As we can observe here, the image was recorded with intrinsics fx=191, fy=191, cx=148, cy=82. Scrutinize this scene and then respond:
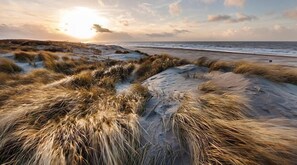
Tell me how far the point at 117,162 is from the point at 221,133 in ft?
3.61

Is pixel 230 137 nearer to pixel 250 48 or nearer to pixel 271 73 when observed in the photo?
pixel 271 73

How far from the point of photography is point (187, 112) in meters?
2.50

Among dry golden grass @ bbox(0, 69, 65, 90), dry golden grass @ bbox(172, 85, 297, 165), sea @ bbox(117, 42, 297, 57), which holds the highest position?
dry golden grass @ bbox(172, 85, 297, 165)

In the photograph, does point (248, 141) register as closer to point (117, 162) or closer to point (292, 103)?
point (117, 162)

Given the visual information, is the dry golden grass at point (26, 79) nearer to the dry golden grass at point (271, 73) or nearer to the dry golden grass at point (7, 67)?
the dry golden grass at point (7, 67)

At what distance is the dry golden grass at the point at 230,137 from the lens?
1621 mm

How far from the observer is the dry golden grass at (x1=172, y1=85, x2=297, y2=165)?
1621 millimetres

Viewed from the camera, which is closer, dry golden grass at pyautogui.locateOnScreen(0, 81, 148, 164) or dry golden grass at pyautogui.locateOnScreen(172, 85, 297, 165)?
dry golden grass at pyautogui.locateOnScreen(172, 85, 297, 165)

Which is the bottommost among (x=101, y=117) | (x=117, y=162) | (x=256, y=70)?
(x=117, y=162)

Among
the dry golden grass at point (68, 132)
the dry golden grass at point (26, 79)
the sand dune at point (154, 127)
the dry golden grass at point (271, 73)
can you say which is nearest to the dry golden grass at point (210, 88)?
the sand dune at point (154, 127)

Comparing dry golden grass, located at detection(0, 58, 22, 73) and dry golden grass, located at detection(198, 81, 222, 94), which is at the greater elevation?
dry golden grass, located at detection(198, 81, 222, 94)

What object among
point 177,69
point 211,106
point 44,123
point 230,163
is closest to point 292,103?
point 211,106

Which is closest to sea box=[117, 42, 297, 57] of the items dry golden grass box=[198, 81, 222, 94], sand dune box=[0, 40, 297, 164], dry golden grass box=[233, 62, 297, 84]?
dry golden grass box=[233, 62, 297, 84]

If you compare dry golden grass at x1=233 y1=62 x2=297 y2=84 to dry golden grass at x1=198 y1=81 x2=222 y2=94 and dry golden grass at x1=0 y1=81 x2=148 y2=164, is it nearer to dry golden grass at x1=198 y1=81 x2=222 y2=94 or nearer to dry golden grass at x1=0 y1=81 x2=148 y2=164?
dry golden grass at x1=198 y1=81 x2=222 y2=94
